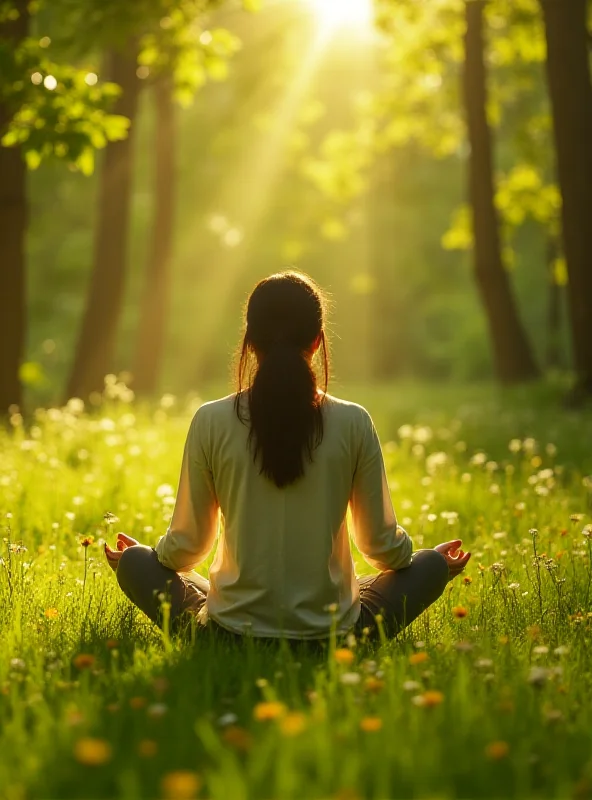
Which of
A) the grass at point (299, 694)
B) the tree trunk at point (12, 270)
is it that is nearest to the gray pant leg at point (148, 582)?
the grass at point (299, 694)

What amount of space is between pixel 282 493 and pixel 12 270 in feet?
28.3

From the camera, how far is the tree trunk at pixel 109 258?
50.4 feet

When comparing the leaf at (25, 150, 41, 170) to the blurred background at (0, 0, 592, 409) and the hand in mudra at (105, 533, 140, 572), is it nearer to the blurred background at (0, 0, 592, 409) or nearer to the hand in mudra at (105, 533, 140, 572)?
the blurred background at (0, 0, 592, 409)

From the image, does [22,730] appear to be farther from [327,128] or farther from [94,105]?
[327,128]

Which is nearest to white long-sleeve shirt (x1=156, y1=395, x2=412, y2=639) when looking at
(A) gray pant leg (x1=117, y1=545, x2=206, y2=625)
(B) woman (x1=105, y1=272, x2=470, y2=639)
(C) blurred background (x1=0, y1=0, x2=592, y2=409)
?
(B) woman (x1=105, y1=272, x2=470, y2=639)

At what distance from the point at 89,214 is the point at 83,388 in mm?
21224

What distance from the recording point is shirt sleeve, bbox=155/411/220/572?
4172 mm

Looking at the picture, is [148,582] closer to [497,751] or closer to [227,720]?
[227,720]

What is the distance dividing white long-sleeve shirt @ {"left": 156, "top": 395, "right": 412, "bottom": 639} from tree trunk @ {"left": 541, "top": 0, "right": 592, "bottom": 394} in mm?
9663

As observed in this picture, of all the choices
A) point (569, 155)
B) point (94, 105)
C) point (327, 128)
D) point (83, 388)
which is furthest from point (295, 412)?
point (327, 128)

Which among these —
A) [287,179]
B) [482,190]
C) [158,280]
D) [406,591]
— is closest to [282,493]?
[406,591]

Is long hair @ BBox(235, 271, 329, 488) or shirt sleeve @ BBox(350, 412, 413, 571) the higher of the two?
long hair @ BBox(235, 271, 329, 488)

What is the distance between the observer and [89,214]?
35.2m

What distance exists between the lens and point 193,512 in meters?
4.23
